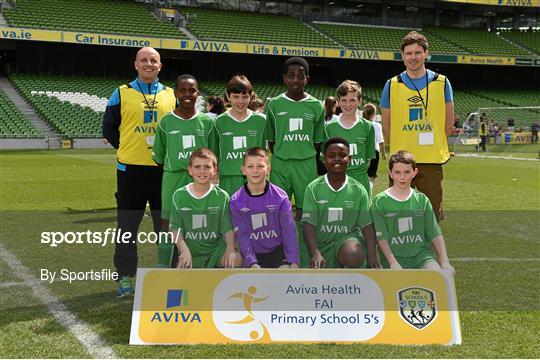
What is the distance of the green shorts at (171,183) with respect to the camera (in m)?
4.68

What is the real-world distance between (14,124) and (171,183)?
83.0 ft

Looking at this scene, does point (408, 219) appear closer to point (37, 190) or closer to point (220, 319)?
point (220, 319)

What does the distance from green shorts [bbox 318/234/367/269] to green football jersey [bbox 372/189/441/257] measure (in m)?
0.18

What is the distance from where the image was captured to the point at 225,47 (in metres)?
35.2

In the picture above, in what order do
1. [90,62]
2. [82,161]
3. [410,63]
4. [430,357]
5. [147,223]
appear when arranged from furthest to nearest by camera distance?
1. [90,62]
2. [82,161]
3. [147,223]
4. [410,63]
5. [430,357]

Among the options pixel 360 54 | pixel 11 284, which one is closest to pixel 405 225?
pixel 11 284

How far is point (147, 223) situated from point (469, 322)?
199 inches

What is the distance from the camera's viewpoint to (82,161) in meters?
19.9

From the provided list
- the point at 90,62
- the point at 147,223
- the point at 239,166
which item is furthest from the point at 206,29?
the point at 239,166

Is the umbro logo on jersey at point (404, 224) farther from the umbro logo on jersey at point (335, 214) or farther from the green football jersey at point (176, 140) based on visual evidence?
the green football jersey at point (176, 140)

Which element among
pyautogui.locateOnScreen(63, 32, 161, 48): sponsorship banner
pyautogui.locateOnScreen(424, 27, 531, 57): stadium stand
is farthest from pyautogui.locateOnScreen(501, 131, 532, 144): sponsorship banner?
pyautogui.locateOnScreen(63, 32, 161, 48): sponsorship banner

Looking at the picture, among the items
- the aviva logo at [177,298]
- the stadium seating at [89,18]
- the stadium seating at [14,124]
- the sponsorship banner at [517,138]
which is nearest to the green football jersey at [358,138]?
the aviva logo at [177,298]

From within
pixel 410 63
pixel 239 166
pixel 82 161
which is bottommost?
pixel 82 161

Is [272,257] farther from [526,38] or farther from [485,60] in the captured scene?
[526,38]
